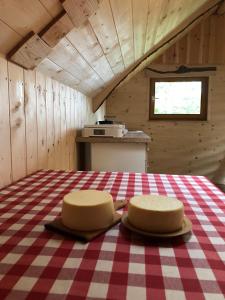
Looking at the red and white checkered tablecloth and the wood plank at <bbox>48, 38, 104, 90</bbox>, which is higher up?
the wood plank at <bbox>48, 38, 104, 90</bbox>

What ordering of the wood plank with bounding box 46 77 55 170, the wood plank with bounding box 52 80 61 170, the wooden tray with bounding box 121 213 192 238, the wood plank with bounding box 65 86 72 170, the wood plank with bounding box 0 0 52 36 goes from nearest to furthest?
the wooden tray with bounding box 121 213 192 238
the wood plank with bounding box 0 0 52 36
the wood plank with bounding box 46 77 55 170
the wood plank with bounding box 52 80 61 170
the wood plank with bounding box 65 86 72 170

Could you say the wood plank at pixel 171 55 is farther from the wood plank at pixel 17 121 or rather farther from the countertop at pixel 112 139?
the wood plank at pixel 17 121

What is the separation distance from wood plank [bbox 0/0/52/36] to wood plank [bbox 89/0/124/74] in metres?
0.32

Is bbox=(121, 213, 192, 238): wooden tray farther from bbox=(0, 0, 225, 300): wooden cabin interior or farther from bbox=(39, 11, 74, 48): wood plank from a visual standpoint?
bbox=(39, 11, 74, 48): wood plank

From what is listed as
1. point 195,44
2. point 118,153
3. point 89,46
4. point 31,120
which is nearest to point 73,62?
point 89,46

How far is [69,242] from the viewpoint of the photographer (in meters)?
0.64

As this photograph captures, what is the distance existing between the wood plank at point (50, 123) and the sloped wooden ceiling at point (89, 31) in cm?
11

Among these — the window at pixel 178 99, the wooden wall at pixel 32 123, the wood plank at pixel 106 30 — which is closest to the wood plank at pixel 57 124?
the wooden wall at pixel 32 123

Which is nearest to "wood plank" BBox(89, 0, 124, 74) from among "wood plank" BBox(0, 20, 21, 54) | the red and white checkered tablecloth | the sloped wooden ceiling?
the sloped wooden ceiling

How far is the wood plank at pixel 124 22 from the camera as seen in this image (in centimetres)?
138

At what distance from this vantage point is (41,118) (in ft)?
5.36

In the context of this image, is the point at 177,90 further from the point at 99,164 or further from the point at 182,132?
the point at 99,164

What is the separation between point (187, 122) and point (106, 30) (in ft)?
8.70

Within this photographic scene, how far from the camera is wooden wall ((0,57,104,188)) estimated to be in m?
1.22
